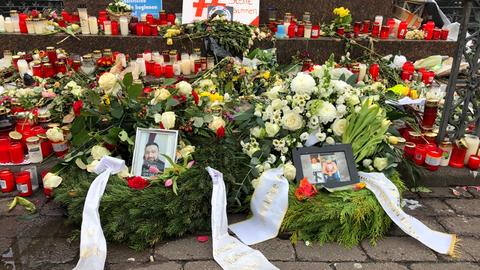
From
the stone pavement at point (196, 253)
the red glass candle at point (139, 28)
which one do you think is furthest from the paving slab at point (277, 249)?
the red glass candle at point (139, 28)

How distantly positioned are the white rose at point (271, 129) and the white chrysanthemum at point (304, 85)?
29 centimetres

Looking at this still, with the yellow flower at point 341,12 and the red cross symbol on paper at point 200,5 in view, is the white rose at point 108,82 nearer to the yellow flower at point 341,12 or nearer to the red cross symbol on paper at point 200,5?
the red cross symbol on paper at point 200,5

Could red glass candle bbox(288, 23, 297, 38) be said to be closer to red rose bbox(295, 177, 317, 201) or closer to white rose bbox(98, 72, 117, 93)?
white rose bbox(98, 72, 117, 93)

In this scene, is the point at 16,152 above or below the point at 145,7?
below

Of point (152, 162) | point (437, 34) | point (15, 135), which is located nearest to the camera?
point (152, 162)

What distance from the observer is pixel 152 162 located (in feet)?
10.2

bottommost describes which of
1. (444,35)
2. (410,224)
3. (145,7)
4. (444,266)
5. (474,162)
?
(444,266)

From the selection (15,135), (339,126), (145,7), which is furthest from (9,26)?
(339,126)

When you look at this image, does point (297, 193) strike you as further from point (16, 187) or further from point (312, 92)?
point (16, 187)

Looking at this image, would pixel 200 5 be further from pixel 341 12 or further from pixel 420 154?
pixel 420 154

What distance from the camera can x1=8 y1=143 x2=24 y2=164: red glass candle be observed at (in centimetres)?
341

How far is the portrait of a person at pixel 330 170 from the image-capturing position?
3.03 meters

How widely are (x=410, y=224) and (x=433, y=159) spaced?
83cm

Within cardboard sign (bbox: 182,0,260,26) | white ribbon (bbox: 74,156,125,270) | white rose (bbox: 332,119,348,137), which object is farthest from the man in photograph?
cardboard sign (bbox: 182,0,260,26)
